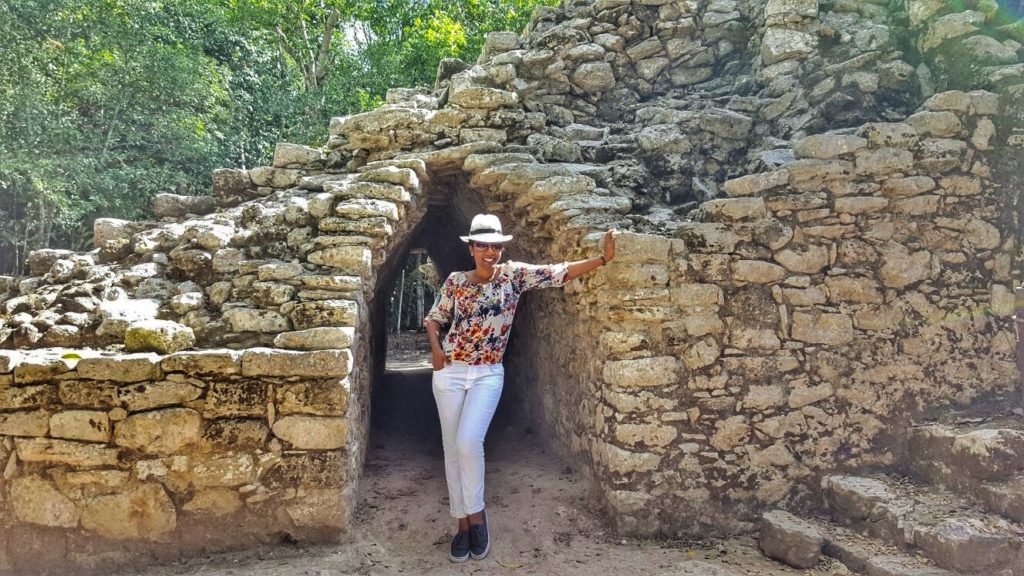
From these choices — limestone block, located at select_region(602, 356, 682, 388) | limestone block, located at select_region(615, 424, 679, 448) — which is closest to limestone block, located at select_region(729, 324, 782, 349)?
limestone block, located at select_region(602, 356, 682, 388)

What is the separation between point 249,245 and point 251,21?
14.6m

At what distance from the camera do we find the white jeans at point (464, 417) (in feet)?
10.4

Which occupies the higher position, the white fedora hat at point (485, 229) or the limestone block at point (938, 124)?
the limestone block at point (938, 124)

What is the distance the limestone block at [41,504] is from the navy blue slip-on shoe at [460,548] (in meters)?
2.06

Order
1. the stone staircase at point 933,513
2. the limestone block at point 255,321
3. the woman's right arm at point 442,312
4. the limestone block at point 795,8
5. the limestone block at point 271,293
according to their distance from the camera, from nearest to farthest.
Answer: the stone staircase at point 933,513
the woman's right arm at point 442,312
the limestone block at point 255,321
the limestone block at point 271,293
the limestone block at point 795,8

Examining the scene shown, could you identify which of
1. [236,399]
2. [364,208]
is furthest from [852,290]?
[236,399]

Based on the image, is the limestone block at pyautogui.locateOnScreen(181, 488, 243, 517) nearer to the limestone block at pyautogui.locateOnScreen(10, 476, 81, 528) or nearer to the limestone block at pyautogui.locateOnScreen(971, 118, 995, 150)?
the limestone block at pyautogui.locateOnScreen(10, 476, 81, 528)

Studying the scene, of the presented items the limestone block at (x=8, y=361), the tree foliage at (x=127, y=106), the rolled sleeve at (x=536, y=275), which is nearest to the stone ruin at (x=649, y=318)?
the limestone block at (x=8, y=361)

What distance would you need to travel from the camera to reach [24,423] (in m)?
3.05

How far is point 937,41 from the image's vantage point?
445 centimetres

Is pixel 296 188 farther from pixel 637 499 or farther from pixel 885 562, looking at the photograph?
pixel 885 562

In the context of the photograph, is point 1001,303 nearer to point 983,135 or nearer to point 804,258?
point 983,135

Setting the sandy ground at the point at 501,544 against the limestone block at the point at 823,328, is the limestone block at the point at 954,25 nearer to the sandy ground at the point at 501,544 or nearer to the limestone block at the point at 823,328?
the limestone block at the point at 823,328

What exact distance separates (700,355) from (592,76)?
10.3 feet
